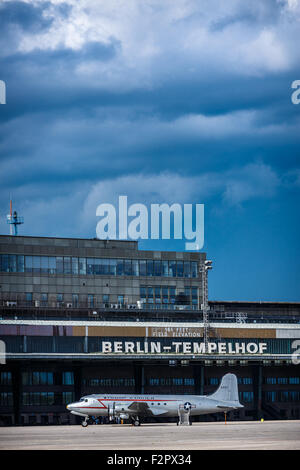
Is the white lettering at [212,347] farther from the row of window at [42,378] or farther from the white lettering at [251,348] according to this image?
the row of window at [42,378]

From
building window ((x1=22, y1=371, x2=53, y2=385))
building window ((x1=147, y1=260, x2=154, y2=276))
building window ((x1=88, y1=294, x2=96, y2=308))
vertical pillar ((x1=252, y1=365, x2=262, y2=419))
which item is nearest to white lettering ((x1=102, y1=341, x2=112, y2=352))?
building window ((x1=22, y1=371, x2=53, y2=385))

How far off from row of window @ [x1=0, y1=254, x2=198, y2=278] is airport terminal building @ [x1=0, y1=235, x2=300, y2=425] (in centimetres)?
17

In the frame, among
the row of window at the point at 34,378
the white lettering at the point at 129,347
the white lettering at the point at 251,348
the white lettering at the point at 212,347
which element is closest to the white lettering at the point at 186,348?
the white lettering at the point at 212,347

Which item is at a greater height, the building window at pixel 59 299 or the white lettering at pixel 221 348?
the building window at pixel 59 299

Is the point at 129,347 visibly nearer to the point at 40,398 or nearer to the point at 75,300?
the point at 40,398

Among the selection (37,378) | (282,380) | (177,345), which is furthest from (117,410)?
(282,380)

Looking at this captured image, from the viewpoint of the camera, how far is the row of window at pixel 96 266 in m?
133

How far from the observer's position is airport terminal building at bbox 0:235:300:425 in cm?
11719

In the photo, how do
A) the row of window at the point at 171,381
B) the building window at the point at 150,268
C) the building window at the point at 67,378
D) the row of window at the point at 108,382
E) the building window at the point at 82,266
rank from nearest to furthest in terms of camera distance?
the building window at the point at 67,378 → the row of window at the point at 108,382 → the row of window at the point at 171,381 → the building window at the point at 82,266 → the building window at the point at 150,268

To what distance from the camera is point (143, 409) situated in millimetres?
102438

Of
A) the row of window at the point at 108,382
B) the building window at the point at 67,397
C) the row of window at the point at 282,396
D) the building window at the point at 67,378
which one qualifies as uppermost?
the building window at the point at 67,378

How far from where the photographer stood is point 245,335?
124 m

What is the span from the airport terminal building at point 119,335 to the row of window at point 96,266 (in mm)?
166

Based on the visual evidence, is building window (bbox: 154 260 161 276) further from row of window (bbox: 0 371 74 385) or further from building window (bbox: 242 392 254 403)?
row of window (bbox: 0 371 74 385)
